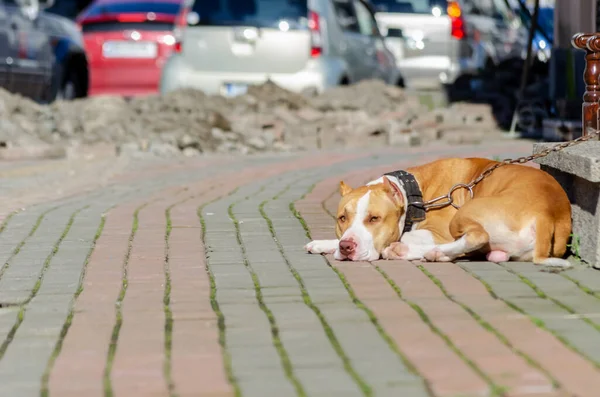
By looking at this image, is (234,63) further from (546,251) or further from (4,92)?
(546,251)

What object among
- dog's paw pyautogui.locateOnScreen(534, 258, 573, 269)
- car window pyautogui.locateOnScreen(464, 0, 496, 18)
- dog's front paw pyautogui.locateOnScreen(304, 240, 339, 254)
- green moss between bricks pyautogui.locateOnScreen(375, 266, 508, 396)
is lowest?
green moss between bricks pyautogui.locateOnScreen(375, 266, 508, 396)

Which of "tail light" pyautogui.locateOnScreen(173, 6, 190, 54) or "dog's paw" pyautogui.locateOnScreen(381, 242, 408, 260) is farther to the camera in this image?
"tail light" pyautogui.locateOnScreen(173, 6, 190, 54)

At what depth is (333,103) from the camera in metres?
16.8

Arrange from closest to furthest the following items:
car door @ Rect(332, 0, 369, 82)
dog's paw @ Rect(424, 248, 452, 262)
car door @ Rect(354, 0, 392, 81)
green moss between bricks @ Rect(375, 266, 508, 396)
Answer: green moss between bricks @ Rect(375, 266, 508, 396) → dog's paw @ Rect(424, 248, 452, 262) → car door @ Rect(332, 0, 369, 82) → car door @ Rect(354, 0, 392, 81)

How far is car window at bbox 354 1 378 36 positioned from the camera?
1855cm

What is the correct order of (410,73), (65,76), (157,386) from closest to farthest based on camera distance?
(157,386)
(65,76)
(410,73)

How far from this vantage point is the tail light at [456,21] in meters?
20.7

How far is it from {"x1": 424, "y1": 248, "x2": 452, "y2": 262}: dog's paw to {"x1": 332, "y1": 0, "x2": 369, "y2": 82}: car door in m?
10.7

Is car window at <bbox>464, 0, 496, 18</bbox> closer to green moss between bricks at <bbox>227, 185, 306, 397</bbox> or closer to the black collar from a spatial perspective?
the black collar

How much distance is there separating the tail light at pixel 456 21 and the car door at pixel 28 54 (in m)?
6.82

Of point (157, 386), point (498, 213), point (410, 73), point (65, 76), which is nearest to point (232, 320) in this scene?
point (157, 386)

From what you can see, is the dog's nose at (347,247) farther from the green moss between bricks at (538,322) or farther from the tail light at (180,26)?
the tail light at (180,26)

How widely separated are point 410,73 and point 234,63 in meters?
5.60

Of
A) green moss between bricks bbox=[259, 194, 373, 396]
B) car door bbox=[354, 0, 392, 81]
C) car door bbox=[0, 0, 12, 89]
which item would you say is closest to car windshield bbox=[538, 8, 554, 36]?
car door bbox=[354, 0, 392, 81]
